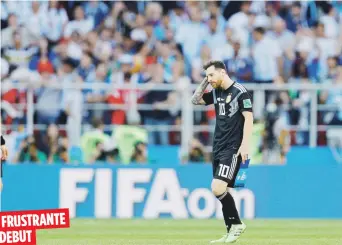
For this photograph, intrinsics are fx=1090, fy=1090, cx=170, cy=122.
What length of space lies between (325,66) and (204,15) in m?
2.75

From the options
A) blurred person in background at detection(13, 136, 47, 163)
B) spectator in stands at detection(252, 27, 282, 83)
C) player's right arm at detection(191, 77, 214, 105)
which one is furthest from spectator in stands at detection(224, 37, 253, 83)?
player's right arm at detection(191, 77, 214, 105)

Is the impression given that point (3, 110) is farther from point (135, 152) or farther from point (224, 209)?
point (224, 209)

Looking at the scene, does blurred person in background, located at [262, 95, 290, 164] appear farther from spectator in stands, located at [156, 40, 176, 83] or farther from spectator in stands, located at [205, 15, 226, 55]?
spectator in stands, located at [205, 15, 226, 55]

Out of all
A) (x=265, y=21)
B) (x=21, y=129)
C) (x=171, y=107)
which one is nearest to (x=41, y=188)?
(x=21, y=129)

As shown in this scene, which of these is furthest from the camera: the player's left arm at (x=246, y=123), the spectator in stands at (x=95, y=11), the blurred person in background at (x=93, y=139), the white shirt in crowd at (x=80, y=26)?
the spectator in stands at (x=95, y=11)

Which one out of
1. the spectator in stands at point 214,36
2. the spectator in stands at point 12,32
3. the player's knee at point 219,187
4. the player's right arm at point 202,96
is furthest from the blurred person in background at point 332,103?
the player's knee at point 219,187

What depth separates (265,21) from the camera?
22.7m

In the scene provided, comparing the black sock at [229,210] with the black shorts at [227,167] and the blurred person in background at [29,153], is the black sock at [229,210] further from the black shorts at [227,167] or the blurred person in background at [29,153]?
the blurred person in background at [29,153]

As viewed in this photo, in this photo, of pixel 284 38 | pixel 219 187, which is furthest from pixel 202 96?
pixel 284 38

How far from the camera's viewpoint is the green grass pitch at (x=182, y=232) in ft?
44.2
